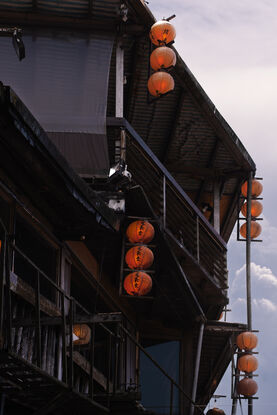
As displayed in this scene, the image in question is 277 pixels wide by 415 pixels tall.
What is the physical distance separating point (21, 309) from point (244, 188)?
12.6 meters

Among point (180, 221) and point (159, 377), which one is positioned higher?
point (180, 221)

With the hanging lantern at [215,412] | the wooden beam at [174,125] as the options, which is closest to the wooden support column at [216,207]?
the wooden beam at [174,125]

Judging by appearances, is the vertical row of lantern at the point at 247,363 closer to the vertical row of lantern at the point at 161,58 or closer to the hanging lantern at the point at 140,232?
the hanging lantern at the point at 140,232

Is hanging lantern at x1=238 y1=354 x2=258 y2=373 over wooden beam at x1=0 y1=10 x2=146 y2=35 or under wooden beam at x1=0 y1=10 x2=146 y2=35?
under

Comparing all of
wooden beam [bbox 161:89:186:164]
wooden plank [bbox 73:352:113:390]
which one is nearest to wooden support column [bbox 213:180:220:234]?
wooden beam [bbox 161:89:186:164]

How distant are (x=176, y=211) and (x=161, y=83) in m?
2.99

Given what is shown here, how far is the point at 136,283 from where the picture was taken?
1766cm

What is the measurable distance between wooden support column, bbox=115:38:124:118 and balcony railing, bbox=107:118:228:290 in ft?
2.15

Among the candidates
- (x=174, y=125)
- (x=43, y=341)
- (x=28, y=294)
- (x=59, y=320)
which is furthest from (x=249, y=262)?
(x=59, y=320)

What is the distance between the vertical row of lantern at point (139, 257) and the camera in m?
17.5

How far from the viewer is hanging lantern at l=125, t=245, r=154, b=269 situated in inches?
690

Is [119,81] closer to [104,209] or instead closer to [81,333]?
[104,209]

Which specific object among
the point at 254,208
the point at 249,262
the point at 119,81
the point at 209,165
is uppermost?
the point at 209,165

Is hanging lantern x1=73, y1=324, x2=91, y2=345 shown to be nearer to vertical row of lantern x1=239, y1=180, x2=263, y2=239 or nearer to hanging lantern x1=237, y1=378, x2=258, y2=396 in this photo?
hanging lantern x1=237, y1=378, x2=258, y2=396
